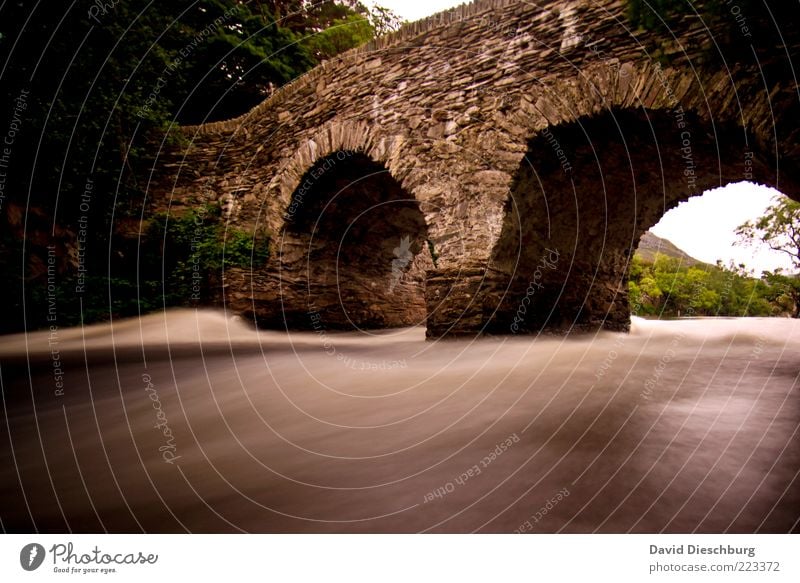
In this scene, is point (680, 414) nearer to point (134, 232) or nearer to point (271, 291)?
point (271, 291)

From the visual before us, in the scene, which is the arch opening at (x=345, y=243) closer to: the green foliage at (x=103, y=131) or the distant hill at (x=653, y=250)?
the green foliage at (x=103, y=131)

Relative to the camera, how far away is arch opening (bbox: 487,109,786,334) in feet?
12.2

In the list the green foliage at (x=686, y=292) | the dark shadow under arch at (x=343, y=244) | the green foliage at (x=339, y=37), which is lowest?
the green foliage at (x=686, y=292)

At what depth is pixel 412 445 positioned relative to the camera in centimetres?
173

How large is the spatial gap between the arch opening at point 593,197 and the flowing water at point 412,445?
1.38m

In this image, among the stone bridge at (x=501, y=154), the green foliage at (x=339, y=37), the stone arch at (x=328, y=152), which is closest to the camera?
the stone bridge at (x=501, y=154)

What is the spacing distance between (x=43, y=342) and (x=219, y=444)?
435 centimetres

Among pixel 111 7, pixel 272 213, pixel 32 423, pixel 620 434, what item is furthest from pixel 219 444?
pixel 111 7

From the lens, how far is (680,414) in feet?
6.30

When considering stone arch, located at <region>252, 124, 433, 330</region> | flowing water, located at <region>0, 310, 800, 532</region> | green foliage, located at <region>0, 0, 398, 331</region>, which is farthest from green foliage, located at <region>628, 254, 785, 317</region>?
green foliage, located at <region>0, 0, 398, 331</region>

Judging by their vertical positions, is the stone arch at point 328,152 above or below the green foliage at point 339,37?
below

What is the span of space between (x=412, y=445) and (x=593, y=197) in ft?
14.0

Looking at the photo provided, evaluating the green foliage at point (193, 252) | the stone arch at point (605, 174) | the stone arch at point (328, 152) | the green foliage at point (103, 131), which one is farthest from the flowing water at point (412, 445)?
the green foliage at point (193, 252)

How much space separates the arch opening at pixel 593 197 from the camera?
3707 millimetres
